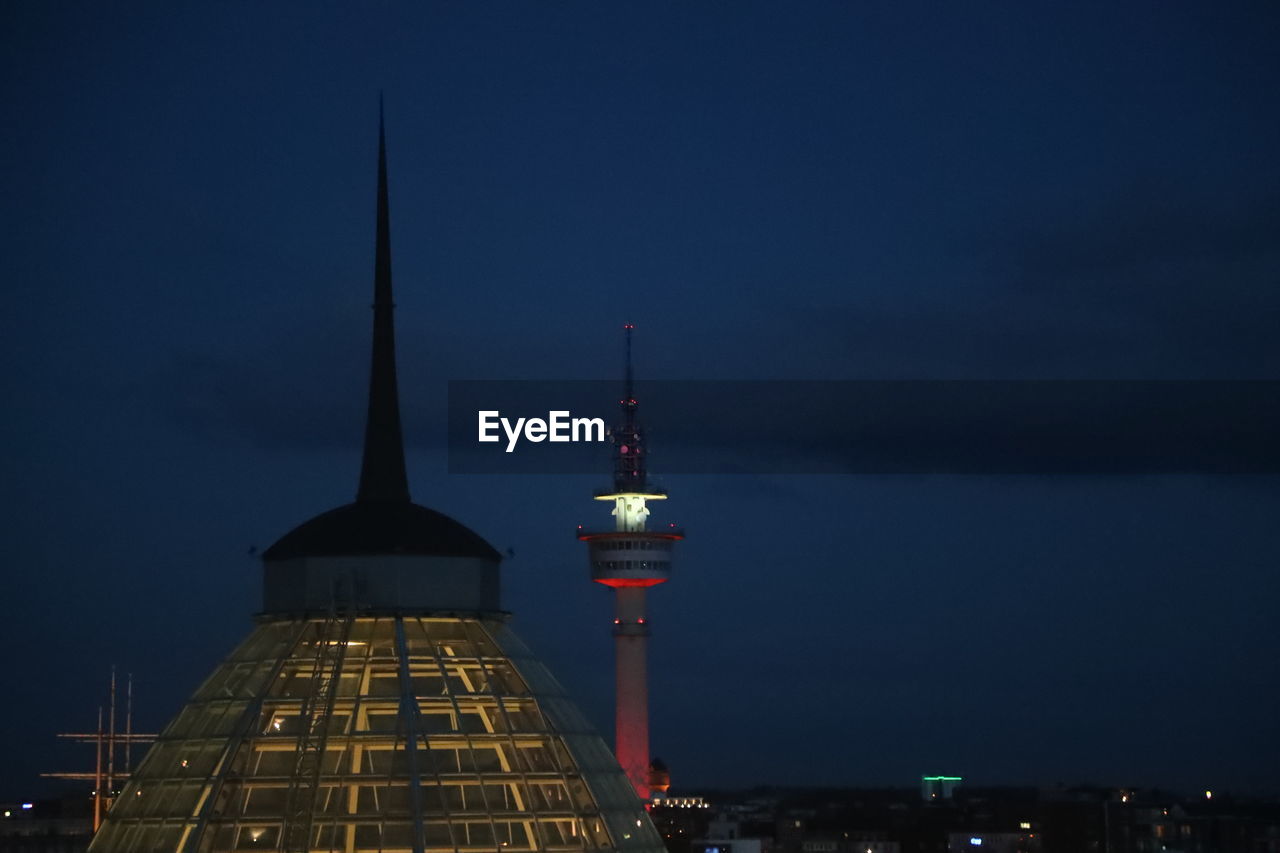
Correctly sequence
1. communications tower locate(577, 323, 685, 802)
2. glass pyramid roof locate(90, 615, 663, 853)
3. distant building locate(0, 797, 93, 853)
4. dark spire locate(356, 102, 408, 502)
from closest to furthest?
glass pyramid roof locate(90, 615, 663, 853) → dark spire locate(356, 102, 408, 502) → distant building locate(0, 797, 93, 853) → communications tower locate(577, 323, 685, 802)

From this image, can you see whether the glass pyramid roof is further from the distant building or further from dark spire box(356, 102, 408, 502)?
the distant building

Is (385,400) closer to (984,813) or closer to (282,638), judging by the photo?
(282,638)

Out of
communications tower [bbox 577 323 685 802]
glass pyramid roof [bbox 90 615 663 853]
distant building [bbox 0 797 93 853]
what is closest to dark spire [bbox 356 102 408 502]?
glass pyramid roof [bbox 90 615 663 853]

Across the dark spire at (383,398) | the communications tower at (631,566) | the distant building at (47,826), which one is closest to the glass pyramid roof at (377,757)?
the dark spire at (383,398)

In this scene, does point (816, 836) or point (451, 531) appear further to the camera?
point (816, 836)

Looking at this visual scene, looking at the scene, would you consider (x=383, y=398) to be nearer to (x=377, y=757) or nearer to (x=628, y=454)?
(x=377, y=757)

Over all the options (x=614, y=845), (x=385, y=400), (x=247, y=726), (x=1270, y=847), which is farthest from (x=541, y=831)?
(x=1270, y=847)

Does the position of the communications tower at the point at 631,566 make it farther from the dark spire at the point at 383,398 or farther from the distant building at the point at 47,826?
the dark spire at the point at 383,398
